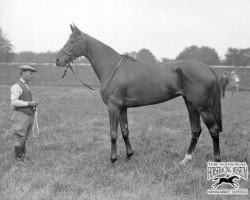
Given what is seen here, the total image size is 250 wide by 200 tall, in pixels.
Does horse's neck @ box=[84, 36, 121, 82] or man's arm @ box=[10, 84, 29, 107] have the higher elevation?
horse's neck @ box=[84, 36, 121, 82]

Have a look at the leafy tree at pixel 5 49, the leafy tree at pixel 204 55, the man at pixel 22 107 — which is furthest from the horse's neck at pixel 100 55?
the leafy tree at pixel 204 55

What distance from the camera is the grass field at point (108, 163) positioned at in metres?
4.84

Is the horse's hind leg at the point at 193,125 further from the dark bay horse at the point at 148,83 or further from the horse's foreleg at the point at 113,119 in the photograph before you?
the horse's foreleg at the point at 113,119

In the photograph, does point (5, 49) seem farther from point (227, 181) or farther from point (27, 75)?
point (227, 181)

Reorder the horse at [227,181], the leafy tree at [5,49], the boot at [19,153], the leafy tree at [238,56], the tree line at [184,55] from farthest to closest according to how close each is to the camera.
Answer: the leafy tree at [238,56] → the tree line at [184,55] → the leafy tree at [5,49] → the boot at [19,153] → the horse at [227,181]

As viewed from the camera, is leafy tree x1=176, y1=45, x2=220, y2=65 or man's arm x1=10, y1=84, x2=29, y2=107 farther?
leafy tree x1=176, y1=45, x2=220, y2=65

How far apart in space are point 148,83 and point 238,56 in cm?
4963

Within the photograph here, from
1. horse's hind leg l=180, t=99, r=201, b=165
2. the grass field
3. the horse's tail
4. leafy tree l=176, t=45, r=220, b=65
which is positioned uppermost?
leafy tree l=176, t=45, r=220, b=65

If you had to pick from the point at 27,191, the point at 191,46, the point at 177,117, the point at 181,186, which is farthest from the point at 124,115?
the point at 191,46

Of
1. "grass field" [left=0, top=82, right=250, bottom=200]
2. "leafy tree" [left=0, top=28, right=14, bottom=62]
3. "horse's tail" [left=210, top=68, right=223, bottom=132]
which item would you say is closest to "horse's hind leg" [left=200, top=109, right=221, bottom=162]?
"horse's tail" [left=210, top=68, right=223, bottom=132]

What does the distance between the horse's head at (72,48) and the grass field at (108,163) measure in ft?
6.57

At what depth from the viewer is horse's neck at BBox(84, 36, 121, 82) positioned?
6573 mm

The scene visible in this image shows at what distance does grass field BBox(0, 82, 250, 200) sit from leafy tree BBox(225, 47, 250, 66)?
142ft

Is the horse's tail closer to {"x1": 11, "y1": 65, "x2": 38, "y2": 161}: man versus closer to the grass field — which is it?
the grass field
